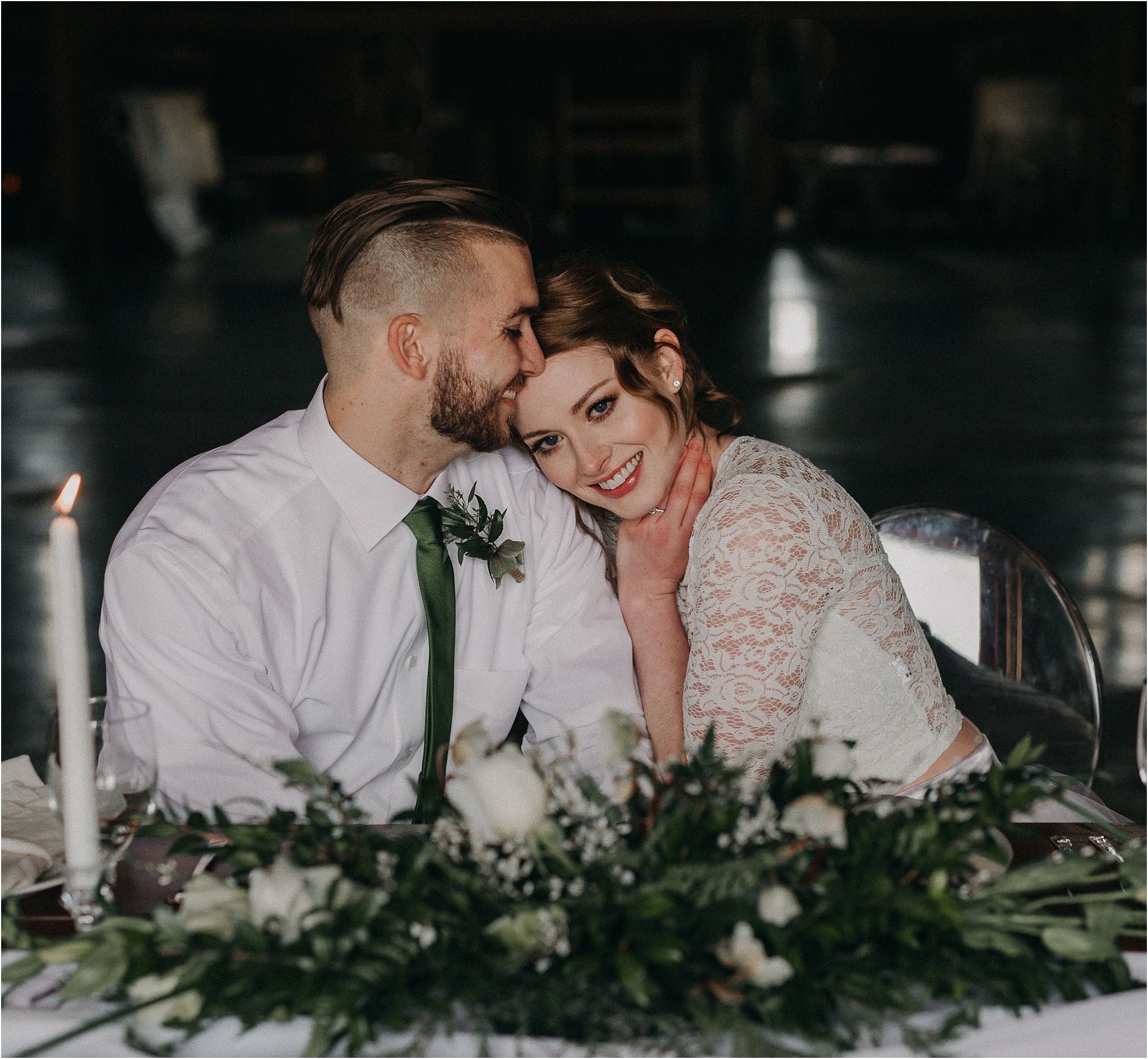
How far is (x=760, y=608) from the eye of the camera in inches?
75.9

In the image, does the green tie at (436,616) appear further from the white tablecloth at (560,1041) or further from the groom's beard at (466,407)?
the white tablecloth at (560,1041)

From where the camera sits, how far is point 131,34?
1595 centimetres

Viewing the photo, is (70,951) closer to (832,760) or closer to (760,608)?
(832,760)

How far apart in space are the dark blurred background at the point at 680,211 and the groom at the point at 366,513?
255 centimetres

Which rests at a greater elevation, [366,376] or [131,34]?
[131,34]

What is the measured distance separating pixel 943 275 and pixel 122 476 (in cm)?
857

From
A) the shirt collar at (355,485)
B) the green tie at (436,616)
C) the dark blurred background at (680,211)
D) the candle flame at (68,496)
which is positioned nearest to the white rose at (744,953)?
the candle flame at (68,496)

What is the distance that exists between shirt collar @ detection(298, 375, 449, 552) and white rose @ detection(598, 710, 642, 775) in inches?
40.8

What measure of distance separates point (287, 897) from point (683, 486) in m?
1.29

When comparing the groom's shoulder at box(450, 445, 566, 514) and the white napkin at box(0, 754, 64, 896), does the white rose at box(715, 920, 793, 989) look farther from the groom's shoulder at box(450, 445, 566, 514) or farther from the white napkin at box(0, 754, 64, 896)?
the groom's shoulder at box(450, 445, 566, 514)

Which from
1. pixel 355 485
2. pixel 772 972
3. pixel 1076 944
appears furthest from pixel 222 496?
pixel 1076 944

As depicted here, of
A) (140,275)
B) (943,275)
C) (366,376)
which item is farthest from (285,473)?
(140,275)

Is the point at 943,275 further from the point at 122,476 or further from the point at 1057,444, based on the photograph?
the point at 122,476

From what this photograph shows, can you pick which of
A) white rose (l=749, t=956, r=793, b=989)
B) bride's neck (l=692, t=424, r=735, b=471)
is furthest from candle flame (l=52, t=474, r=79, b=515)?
bride's neck (l=692, t=424, r=735, b=471)
